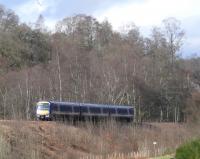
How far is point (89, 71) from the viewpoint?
85812 mm

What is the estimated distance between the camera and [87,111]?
62.8m

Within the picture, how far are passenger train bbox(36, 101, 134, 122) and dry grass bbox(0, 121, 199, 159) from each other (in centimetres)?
360

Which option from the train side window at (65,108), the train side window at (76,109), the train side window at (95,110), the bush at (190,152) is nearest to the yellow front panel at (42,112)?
the train side window at (65,108)

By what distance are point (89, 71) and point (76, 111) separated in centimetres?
2540

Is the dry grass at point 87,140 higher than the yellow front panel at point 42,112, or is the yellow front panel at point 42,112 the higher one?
the yellow front panel at point 42,112

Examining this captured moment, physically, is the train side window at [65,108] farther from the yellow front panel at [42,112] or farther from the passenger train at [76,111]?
the yellow front panel at [42,112]

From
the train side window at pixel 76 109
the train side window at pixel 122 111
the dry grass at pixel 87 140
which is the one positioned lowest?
the dry grass at pixel 87 140

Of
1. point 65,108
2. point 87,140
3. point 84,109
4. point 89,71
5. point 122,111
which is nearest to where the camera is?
point 87,140

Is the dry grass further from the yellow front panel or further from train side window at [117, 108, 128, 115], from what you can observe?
train side window at [117, 108, 128, 115]

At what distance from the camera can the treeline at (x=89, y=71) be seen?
7731 centimetres

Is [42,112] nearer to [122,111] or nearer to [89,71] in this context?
[122,111]

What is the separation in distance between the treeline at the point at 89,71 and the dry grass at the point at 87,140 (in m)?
17.1

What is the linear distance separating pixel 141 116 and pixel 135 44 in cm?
2064

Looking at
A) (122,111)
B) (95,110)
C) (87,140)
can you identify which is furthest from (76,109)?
(87,140)
